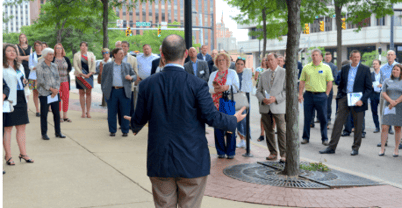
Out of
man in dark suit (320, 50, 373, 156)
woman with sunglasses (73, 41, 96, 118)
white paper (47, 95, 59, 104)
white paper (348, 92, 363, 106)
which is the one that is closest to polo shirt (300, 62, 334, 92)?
man in dark suit (320, 50, 373, 156)

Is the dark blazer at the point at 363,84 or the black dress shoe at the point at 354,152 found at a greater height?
the dark blazer at the point at 363,84

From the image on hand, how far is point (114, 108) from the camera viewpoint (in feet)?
32.7

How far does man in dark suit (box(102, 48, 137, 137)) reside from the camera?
991 cm

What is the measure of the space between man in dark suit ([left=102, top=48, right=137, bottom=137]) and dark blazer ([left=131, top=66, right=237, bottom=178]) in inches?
258

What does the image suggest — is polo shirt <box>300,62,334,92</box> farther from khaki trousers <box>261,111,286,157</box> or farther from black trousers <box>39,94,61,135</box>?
black trousers <box>39,94,61,135</box>

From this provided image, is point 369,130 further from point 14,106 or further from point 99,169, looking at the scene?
point 14,106

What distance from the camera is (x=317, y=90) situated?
987cm

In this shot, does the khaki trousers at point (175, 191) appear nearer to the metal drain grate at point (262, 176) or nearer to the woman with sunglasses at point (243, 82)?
the metal drain grate at point (262, 176)

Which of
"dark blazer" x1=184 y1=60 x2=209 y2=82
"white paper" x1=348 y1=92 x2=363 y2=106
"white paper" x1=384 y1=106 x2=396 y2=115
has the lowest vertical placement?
"white paper" x1=384 y1=106 x2=396 y2=115

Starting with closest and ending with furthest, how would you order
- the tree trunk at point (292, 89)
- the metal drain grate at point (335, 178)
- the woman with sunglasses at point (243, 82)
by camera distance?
1. the metal drain grate at point (335, 178)
2. the tree trunk at point (292, 89)
3. the woman with sunglasses at point (243, 82)

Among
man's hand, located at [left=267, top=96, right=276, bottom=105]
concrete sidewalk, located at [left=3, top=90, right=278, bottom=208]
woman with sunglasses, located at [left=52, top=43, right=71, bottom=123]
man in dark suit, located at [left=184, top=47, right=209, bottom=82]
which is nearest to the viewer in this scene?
concrete sidewalk, located at [left=3, top=90, right=278, bottom=208]

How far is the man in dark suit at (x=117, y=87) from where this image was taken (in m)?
9.91

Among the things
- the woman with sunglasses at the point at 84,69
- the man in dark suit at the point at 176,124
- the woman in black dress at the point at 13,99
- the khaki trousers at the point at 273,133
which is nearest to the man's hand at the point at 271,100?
the khaki trousers at the point at 273,133

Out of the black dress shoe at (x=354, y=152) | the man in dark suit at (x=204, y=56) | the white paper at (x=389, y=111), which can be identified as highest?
the man in dark suit at (x=204, y=56)
